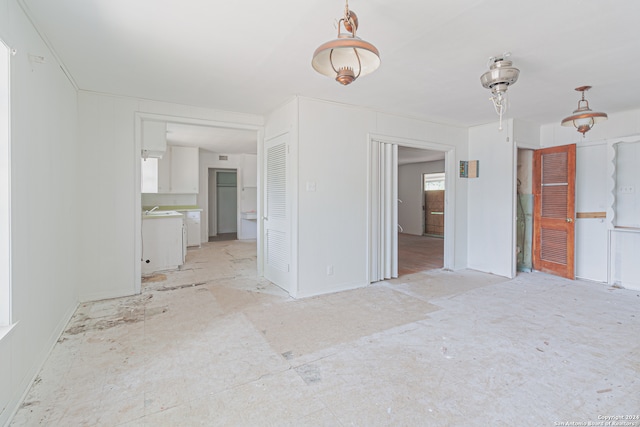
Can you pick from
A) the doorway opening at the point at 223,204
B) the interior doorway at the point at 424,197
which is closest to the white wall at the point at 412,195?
the interior doorway at the point at 424,197

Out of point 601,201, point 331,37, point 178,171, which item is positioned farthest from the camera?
point 178,171

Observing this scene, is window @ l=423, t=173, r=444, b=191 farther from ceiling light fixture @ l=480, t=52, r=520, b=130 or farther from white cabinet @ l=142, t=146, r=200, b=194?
ceiling light fixture @ l=480, t=52, r=520, b=130

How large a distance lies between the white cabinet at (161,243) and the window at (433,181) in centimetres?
739

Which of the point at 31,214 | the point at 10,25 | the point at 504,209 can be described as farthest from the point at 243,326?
the point at 504,209

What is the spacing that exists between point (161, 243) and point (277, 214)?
7.17ft

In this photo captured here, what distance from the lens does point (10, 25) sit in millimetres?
1776

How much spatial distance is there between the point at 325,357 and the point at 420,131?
3.62 m

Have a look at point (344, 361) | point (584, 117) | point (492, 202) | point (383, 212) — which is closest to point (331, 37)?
point (344, 361)

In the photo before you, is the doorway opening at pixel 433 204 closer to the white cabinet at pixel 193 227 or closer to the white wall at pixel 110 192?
the white cabinet at pixel 193 227

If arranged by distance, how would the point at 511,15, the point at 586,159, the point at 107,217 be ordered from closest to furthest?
1. the point at 511,15
2. the point at 107,217
3. the point at 586,159

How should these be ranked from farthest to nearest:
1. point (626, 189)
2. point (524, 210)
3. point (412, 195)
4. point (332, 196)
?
point (412, 195) → point (524, 210) → point (626, 189) → point (332, 196)

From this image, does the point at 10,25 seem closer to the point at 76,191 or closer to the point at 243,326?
the point at 76,191

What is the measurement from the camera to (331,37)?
7.45 feet

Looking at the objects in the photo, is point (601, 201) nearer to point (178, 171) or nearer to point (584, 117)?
point (584, 117)
